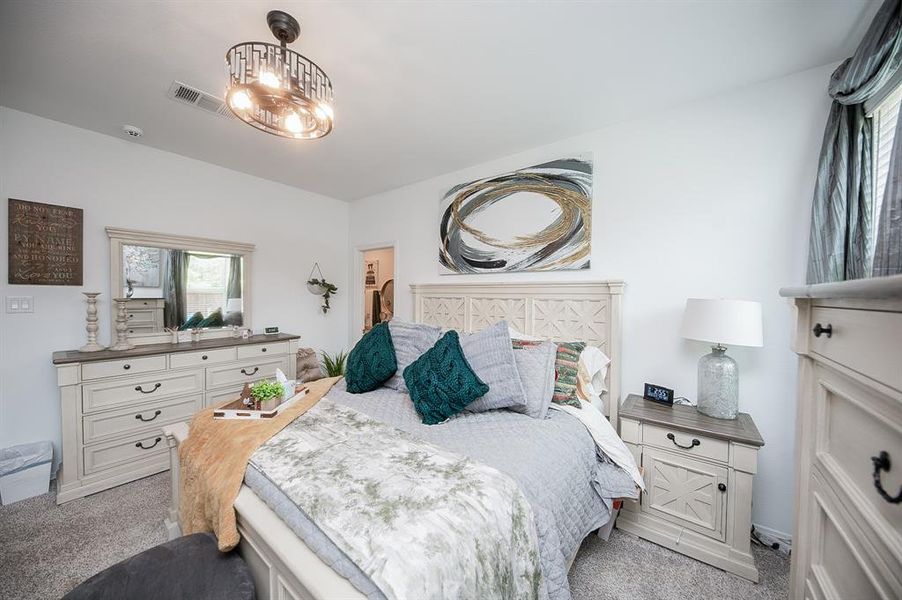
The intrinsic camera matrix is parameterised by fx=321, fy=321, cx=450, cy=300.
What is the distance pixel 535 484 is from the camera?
4.09ft

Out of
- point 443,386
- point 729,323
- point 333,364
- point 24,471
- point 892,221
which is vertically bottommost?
point 24,471

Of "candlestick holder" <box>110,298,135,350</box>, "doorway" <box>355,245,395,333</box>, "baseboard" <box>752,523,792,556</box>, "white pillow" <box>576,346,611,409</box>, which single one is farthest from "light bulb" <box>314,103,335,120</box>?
"doorway" <box>355,245,395,333</box>

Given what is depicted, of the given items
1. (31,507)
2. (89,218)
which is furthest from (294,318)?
(31,507)

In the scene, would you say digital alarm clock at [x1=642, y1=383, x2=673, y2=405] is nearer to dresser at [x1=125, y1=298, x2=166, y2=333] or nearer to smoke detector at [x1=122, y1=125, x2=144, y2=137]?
dresser at [x1=125, y1=298, x2=166, y2=333]

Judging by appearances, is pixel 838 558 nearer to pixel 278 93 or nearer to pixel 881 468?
pixel 881 468

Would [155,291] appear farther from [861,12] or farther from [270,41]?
[861,12]

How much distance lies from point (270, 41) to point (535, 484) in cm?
243

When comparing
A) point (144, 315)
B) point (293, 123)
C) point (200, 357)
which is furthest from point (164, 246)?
point (293, 123)

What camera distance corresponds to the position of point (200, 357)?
280cm

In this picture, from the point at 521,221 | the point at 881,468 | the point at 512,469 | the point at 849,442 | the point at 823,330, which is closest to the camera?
the point at 881,468

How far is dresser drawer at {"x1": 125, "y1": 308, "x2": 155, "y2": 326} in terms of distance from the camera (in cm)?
277

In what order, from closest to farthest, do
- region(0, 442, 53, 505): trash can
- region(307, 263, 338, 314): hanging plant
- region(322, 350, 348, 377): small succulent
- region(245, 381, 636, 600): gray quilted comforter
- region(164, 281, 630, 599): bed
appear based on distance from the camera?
region(164, 281, 630, 599): bed
region(245, 381, 636, 600): gray quilted comforter
region(0, 442, 53, 505): trash can
region(322, 350, 348, 377): small succulent
region(307, 263, 338, 314): hanging plant

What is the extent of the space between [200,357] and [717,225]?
159 inches

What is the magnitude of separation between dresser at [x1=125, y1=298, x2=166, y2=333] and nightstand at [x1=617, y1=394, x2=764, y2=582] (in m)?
3.85
